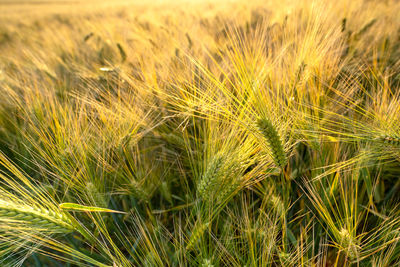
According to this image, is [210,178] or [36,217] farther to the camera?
[210,178]

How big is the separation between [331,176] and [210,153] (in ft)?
1.51

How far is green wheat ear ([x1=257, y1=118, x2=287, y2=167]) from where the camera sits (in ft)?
2.79

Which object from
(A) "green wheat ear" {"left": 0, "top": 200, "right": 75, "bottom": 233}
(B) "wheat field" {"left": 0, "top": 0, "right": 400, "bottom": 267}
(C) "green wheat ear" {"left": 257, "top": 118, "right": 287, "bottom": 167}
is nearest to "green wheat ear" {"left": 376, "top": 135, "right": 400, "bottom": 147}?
(B) "wheat field" {"left": 0, "top": 0, "right": 400, "bottom": 267}

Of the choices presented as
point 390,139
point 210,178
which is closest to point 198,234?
point 210,178

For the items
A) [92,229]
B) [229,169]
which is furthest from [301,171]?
[92,229]

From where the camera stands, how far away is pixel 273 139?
2.86ft

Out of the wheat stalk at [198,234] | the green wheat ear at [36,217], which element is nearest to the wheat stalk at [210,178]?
the wheat stalk at [198,234]

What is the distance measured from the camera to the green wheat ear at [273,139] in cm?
85

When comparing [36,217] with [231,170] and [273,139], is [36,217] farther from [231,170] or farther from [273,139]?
[273,139]

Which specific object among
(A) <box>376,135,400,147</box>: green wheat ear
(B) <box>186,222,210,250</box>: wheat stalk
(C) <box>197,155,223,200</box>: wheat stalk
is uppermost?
(A) <box>376,135,400,147</box>: green wheat ear

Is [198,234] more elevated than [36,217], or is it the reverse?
[36,217]

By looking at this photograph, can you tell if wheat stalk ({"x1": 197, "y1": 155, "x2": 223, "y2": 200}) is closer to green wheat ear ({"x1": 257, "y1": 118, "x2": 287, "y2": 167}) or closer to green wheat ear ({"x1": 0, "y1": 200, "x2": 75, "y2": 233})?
green wheat ear ({"x1": 257, "y1": 118, "x2": 287, "y2": 167})

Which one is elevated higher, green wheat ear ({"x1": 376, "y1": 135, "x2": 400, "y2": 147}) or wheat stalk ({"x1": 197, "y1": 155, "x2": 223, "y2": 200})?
green wheat ear ({"x1": 376, "y1": 135, "x2": 400, "y2": 147})

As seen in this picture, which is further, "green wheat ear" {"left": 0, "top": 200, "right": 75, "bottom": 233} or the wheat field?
the wheat field
